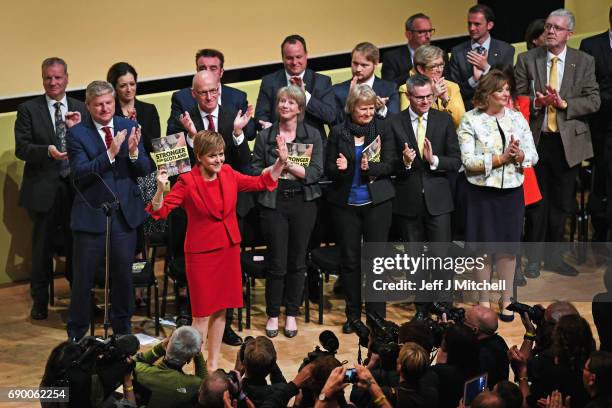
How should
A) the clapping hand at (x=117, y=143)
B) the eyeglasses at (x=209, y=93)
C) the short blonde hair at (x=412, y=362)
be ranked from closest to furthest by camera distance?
the short blonde hair at (x=412, y=362), the clapping hand at (x=117, y=143), the eyeglasses at (x=209, y=93)

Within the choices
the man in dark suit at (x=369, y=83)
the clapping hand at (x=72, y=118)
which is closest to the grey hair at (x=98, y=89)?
the clapping hand at (x=72, y=118)

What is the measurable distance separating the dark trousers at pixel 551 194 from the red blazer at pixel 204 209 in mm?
2702

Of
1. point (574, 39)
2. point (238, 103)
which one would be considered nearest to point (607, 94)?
point (574, 39)

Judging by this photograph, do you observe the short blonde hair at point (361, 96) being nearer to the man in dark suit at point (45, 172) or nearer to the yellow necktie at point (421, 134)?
the yellow necktie at point (421, 134)

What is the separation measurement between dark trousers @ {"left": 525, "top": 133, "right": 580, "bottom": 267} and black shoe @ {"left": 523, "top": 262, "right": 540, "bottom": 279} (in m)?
0.03

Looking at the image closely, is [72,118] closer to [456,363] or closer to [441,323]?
[441,323]

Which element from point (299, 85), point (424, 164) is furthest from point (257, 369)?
point (299, 85)

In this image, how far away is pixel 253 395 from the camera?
17.0 ft

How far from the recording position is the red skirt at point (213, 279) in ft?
22.5

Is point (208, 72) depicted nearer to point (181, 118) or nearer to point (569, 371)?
point (181, 118)

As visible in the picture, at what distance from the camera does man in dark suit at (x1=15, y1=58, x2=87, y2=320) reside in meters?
7.99

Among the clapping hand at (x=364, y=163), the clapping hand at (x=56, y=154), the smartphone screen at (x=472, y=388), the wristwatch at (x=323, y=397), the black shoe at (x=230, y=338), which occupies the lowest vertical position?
the black shoe at (x=230, y=338)

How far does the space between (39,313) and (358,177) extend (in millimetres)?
2490

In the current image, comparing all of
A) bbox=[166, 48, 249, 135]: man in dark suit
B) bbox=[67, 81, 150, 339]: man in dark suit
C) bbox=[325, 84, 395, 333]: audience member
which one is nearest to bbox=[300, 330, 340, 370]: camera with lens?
bbox=[325, 84, 395, 333]: audience member
